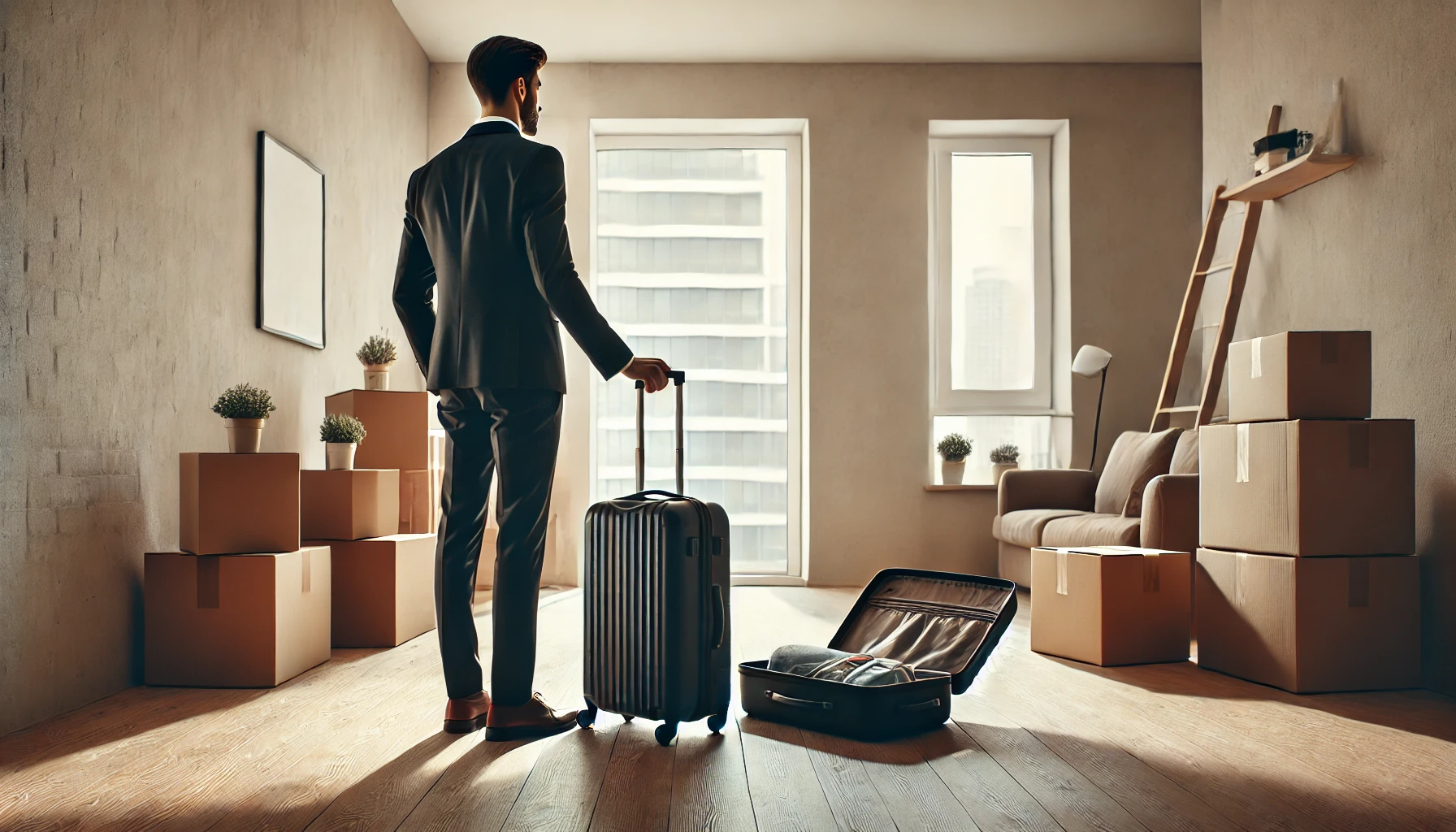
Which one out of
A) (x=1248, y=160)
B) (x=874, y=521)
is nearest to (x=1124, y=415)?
(x=874, y=521)

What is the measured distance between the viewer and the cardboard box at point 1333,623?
263 cm

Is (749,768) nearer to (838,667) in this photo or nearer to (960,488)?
(838,667)

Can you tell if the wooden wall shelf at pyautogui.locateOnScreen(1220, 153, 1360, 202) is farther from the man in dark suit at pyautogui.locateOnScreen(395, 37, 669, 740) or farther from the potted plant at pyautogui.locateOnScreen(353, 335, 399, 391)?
the potted plant at pyautogui.locateOnScreen(353, 335, 399, 391)

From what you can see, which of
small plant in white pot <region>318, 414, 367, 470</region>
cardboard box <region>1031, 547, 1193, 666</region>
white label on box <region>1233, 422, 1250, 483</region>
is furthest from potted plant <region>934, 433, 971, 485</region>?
small plant in white pot <region>318, 414, 367, 470</region>

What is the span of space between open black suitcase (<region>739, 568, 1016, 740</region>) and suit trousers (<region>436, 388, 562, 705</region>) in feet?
1.72

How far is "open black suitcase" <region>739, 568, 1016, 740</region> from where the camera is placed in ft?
6.98

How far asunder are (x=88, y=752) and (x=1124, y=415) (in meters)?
4.84

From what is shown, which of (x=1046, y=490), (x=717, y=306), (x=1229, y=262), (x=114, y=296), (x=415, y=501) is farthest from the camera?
(x=717, y=306)

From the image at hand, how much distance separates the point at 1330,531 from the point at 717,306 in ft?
11.6

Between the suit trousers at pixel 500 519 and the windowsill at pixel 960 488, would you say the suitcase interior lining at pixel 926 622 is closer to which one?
the suit trousers at pixel 500 519

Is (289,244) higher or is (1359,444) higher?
(289,244)

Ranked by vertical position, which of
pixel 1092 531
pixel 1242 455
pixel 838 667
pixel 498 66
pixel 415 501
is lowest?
pixel 838 667

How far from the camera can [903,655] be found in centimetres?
262

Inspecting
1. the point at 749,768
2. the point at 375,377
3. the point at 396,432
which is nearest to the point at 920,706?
the point at 749,768
